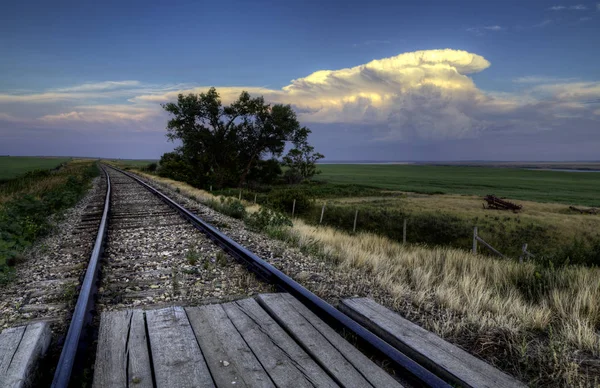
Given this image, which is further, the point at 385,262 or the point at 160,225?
the point at 160,225

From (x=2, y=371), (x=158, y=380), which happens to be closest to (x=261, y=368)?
(x=158, y=380)

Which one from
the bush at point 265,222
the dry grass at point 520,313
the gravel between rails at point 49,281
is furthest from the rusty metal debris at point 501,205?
the gravel between rails at point 49,281

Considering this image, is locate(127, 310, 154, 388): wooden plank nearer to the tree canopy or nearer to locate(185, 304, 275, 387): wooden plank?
locate(185, 304, 275, 387): wooden plank

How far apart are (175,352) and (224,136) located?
4322 centimetres

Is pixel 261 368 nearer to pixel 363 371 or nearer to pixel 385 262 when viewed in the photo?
pixel 363 371

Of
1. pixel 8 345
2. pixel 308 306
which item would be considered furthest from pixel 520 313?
pixel 8 345

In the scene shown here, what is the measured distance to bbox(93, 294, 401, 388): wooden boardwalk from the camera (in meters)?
2.33

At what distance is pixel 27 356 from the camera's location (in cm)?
255

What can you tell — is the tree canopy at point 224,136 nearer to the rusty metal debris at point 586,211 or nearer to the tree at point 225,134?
the tree at point 225,134

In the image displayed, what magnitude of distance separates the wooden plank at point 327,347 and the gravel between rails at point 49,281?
213cm

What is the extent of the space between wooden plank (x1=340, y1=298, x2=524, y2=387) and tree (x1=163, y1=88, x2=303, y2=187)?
1598 inches

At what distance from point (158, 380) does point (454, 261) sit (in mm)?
6662

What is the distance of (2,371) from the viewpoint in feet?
7.88

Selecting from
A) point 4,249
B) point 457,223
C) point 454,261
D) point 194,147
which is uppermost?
point 194,147
